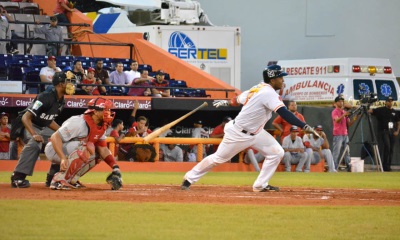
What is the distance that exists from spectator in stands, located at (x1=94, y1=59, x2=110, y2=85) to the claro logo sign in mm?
4725

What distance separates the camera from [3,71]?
918 inches

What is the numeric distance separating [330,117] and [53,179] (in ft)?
46.3

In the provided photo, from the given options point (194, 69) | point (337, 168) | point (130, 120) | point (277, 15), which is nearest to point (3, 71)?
point (130, 120)

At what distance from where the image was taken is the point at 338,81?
26.4m

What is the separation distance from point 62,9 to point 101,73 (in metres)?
4.93

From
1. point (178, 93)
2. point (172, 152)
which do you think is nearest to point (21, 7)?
point (178, 93)

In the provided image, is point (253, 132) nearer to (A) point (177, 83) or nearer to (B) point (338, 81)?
(A) point (177, 83)

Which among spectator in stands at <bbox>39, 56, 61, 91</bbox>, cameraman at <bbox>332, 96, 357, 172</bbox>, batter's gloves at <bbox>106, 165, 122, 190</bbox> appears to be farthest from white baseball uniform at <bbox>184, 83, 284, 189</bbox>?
cameraman at <bbox>332, 96, 357, 172</bbox>

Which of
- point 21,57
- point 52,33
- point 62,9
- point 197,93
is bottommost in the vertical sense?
point 197,93

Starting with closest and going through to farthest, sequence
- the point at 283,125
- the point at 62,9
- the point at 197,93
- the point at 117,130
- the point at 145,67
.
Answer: the point at 117,130 → the point at 283,125 → the point at 197,93 → the point at 145,67 → the point at 62,9

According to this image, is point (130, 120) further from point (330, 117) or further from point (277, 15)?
point (277, 15)

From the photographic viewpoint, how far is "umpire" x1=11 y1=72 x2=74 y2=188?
13219 millimetres

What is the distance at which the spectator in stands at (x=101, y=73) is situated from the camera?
2398 cm

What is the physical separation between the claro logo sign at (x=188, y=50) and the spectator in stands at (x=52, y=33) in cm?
364
